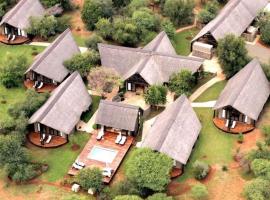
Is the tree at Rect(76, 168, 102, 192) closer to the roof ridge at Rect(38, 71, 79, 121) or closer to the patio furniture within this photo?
the patio furniture

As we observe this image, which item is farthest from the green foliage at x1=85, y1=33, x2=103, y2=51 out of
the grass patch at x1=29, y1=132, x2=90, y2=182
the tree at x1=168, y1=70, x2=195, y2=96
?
the grass patch at x1=29, y1=132, x2=90, y2=182

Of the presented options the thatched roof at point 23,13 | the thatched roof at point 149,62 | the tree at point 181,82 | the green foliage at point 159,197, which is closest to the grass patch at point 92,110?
the thatched roof at point 149,62

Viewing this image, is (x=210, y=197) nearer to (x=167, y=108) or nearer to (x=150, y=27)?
(x=167, y=108)

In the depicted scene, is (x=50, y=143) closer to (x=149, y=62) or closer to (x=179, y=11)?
(x=149, y=62)

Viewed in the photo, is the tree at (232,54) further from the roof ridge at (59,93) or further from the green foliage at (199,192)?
the green foliage at (199,192)

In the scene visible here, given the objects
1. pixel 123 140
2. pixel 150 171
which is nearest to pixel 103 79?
pixel 123 140

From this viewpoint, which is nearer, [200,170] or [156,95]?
[200,170]
